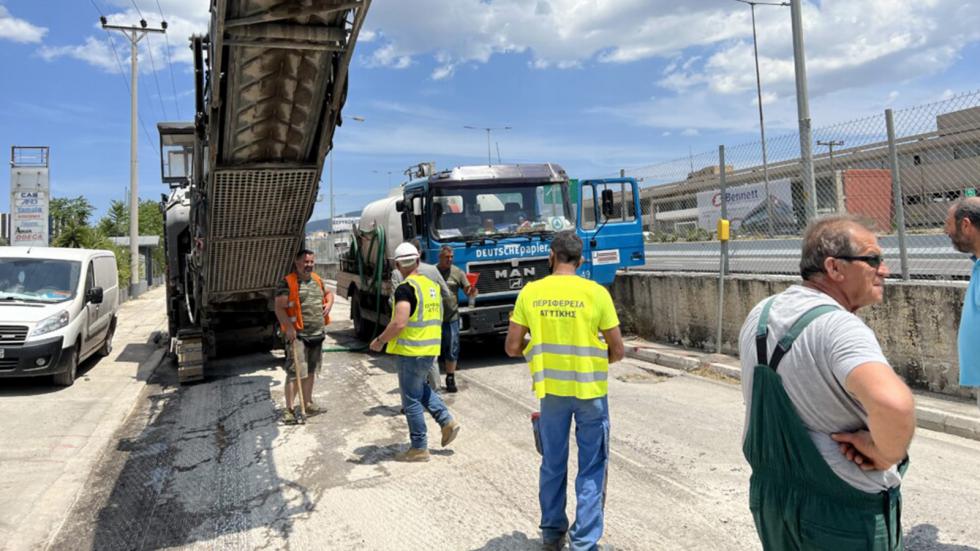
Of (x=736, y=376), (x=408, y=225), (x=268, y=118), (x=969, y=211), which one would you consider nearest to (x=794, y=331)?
(x=969, y=211)

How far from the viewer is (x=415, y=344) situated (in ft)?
15.9

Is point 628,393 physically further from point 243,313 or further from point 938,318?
point 243,313

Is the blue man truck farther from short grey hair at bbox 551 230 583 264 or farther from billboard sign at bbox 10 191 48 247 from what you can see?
billboard sign at bbox 10 191 48 247

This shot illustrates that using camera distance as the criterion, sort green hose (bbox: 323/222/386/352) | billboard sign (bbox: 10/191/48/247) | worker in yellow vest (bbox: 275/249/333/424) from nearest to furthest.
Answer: worker in yellow vest (bbox: 275/249/333/424), green hose (bbox: 323/222/386/352), billboard sign (bbox: 10/191/48/247)

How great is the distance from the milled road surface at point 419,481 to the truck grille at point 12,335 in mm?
2078

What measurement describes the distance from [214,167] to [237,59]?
4.93ft

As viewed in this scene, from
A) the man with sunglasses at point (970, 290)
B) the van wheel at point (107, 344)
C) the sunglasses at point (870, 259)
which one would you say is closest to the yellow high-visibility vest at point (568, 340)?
A: the sunglasses at point (870, 259)

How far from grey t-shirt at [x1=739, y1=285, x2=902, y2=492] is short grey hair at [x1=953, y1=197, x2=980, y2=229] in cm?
204

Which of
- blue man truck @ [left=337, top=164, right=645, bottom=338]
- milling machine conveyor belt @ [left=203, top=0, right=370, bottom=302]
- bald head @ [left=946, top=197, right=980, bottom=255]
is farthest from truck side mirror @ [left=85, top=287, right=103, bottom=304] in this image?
bald head @ [left=946, top=197, right=980, bottom=255]

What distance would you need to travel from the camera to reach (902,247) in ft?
22.1

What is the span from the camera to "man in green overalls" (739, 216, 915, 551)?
165 centimetres

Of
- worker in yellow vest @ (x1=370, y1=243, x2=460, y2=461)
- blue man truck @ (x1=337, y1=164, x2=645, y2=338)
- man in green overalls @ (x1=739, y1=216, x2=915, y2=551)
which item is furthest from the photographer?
blue man truck @ (x1=337, y1=164, x2=645, y2=338)

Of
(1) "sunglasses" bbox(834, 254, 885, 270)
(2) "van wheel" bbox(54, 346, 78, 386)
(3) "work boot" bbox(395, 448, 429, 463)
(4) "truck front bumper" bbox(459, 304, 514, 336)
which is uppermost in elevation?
(1) "sunglasses" bbox(834, 254, 885, 270)

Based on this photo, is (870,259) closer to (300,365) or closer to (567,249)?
(567,249)
